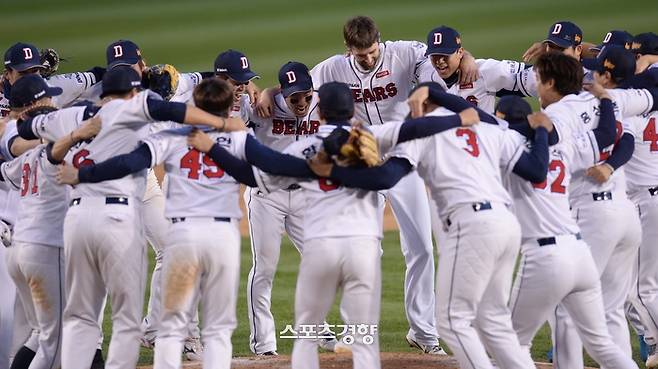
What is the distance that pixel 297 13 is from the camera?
1006 inches

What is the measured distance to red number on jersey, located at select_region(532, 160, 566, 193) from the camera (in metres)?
5.45

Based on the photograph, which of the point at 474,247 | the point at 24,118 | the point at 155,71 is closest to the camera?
the point at 474,247

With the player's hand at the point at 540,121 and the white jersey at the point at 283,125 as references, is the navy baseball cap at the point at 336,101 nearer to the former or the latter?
the player's hand at the point at 540,121

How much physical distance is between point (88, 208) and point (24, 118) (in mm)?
784

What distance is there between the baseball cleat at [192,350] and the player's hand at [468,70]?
237 centimetres

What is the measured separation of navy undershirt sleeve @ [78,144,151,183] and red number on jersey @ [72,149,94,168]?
7.3 inches

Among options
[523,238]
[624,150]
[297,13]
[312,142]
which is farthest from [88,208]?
[297,13]

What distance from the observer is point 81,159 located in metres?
5.62

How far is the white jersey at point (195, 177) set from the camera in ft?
17.6

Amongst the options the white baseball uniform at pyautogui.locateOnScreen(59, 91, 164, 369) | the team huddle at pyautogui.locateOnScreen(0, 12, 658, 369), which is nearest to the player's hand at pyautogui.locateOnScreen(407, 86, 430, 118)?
the team huddle at pyautogui.locateOnScreen(0, 12, 658, 369)

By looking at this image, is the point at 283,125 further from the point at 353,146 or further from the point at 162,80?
the point at 353,146

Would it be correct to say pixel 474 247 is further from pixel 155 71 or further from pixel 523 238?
pixel 155 71

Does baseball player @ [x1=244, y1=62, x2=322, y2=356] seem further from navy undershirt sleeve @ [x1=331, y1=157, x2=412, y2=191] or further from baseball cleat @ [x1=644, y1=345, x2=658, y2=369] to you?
baseball cleat @ [x1=644, y1=345, x2=658, y2=369]

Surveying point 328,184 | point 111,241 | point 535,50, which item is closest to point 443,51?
point 535,50
